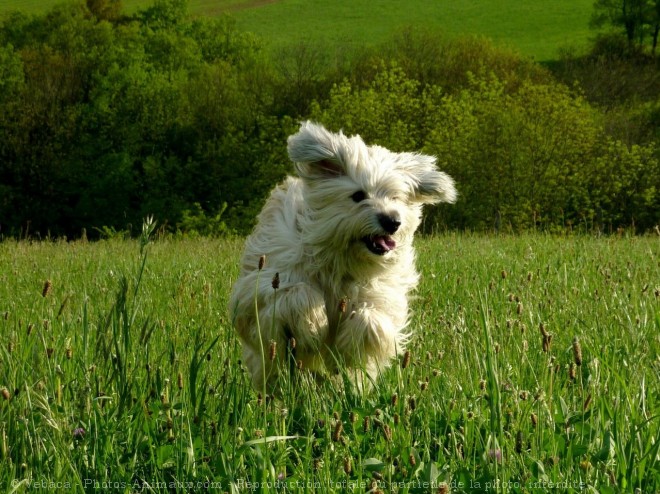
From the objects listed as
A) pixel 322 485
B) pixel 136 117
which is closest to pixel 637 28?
pixel 136 117

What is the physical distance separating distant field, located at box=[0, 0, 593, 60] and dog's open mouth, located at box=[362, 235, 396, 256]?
2418 inches

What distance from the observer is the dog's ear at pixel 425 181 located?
5551 millimetres

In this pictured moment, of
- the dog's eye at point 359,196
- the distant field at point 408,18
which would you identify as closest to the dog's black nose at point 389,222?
the dog's eye at point 359,196

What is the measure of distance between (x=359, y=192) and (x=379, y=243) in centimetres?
36

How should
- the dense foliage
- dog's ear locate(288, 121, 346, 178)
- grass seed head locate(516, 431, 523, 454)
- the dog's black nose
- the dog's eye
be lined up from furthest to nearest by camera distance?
the dense foliage, dog's ear locate(288, 121, 346, 178), the dog's eye, the dog's black nose, grass seed head locate(516, 431, 523, 454)

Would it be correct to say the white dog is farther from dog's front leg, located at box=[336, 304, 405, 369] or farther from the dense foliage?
the dense foliage

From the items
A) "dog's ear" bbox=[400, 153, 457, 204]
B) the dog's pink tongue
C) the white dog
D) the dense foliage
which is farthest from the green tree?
the dog's pink tongue

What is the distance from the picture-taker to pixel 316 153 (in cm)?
530

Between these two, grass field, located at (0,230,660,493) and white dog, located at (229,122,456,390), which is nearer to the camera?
grass field, located at (0,230,660,493)

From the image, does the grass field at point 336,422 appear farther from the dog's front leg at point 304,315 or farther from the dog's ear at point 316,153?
the dog's ear at point 316,153

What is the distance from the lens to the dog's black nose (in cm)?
488

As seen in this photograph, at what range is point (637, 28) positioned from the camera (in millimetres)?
69250

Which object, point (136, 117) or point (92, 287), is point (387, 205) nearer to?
point (92, 287)

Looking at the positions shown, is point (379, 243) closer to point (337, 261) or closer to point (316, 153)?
point (337, 261)
